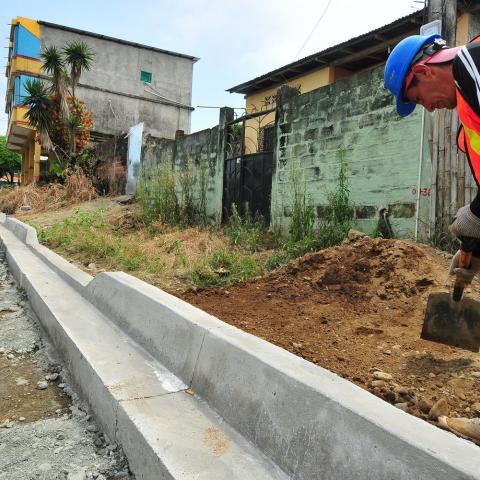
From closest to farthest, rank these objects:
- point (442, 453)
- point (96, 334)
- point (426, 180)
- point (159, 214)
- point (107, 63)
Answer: point (442, 453)
point (96, 334)
point (426, 180)
point (159, 214)
point (107, 63)

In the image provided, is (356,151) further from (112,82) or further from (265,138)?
(112,82)

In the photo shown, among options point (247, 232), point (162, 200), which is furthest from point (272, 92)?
point (247, 232)

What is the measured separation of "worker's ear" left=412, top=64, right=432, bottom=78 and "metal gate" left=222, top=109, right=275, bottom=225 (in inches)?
217

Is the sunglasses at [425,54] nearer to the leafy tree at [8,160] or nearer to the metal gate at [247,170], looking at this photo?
the metal gate at [247,170]

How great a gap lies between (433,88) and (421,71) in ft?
0.26

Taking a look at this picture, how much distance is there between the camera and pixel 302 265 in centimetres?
450

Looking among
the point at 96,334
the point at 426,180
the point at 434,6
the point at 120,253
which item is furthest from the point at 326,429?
the point at 434,6

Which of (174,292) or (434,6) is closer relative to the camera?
(174,292)

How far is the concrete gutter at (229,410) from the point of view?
4.18ft

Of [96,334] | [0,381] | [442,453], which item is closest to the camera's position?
[442,453]

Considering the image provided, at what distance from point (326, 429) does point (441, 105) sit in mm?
1215

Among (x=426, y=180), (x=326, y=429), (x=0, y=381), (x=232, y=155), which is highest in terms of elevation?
(x=232, y=155)

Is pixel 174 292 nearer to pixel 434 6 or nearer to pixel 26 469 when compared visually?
pixel 26 469

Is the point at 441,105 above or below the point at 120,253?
above
